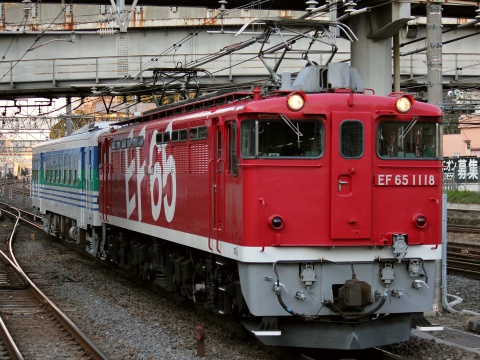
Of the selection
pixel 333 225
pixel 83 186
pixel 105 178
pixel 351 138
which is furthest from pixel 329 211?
pixel 83 186

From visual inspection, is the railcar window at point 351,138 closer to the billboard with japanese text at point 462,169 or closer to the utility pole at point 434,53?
the utility pole at point 434,53

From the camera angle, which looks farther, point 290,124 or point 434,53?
point 434,53

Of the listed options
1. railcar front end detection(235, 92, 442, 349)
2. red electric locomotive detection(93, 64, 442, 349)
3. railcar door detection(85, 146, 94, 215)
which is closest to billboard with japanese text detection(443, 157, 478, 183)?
railcar door detection(85, 146, 94, 215)

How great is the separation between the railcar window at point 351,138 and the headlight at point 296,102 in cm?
57

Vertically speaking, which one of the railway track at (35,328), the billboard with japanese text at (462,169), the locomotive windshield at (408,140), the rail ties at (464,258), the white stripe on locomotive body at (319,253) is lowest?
the rail ties at (464,258)

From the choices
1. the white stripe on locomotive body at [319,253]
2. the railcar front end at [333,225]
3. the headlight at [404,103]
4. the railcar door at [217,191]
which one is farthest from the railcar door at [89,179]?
the headlight at [404,103]

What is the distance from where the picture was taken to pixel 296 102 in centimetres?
1011

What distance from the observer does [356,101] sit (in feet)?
33.8

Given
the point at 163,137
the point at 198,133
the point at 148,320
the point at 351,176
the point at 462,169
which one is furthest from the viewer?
the point at 462,169

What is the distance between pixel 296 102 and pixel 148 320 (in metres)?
5.10

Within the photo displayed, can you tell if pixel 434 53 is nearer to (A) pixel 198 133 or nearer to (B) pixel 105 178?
(A) pixel 198 133

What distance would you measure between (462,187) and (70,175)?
92.5 feet

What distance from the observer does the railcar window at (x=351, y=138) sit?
10.2 metres

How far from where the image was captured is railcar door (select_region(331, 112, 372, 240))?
33.0 ft
